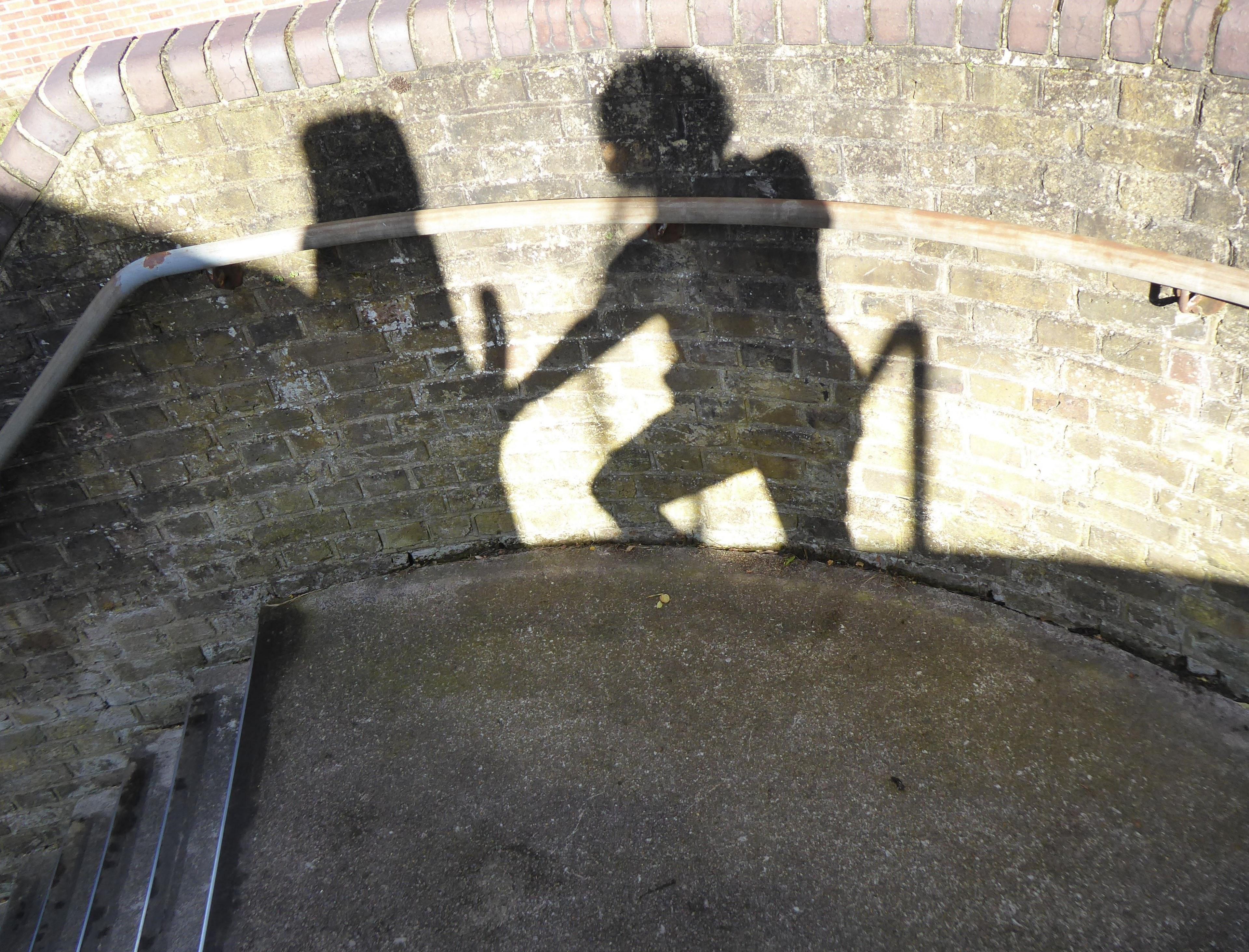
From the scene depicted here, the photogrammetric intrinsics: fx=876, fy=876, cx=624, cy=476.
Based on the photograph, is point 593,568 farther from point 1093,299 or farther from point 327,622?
point 1093,299

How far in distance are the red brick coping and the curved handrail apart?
20.1 inches

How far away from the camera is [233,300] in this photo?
12.7 feet

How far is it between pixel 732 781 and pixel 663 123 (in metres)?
2.54

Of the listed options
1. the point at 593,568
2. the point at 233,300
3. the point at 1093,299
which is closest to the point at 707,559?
the point at 593,568

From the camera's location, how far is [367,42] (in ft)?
10.8

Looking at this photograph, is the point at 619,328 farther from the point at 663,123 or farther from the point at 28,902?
the point at 28,902

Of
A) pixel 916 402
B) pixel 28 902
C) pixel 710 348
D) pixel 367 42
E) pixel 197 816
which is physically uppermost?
pixel 367 42

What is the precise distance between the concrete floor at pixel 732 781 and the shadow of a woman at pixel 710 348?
1.28ft

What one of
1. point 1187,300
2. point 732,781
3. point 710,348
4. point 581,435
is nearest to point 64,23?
point 581,435

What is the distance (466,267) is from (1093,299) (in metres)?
2.51

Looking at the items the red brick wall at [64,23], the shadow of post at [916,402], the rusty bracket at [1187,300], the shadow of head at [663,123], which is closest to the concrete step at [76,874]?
the shadow of head at [663,123]

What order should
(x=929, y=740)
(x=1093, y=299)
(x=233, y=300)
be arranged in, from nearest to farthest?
1. (x=1093, y=299)
2. (x=929, y=740)
3. (x=233, y=300)

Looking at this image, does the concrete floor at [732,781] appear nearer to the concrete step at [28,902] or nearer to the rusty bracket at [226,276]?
the rusty bracket at [226,276]

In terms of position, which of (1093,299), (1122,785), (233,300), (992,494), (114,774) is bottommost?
(114,774)
